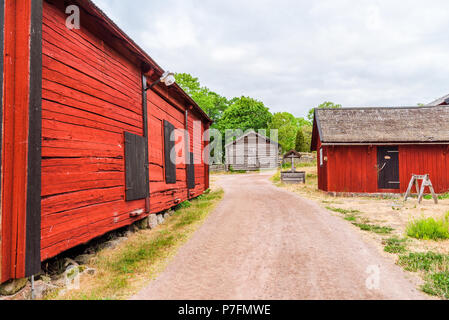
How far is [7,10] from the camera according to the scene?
3197 mm

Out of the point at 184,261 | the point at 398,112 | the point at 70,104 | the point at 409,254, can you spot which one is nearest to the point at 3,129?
the point at 70,104

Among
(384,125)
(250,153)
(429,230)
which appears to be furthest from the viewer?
(250,153)

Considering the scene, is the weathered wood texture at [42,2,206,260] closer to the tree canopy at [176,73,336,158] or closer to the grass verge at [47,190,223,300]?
the grass verge at [47,190,223,300]

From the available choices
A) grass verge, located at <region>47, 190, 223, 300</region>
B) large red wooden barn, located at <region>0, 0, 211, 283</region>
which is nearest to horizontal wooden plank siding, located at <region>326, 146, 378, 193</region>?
grass verge, located at <region>47, 190, 223, 300</region>

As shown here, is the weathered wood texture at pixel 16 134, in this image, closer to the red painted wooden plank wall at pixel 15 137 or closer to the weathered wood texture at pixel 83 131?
the red painted wooden plank wall at pixel 15 137

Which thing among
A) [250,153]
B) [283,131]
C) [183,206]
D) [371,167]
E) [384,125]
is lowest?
[183,206]

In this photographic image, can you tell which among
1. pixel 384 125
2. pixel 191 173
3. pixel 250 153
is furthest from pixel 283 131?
pixel 191 173

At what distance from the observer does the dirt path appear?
326 cm

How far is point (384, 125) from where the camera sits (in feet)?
46.5

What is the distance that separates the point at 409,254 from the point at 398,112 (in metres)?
13.1

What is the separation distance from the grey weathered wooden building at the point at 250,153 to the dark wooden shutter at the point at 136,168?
97.9ft

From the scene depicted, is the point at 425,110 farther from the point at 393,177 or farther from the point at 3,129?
the point at 3,129

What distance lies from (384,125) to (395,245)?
11.0 m

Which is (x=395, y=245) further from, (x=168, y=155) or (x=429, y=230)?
(x=168, y=155)
